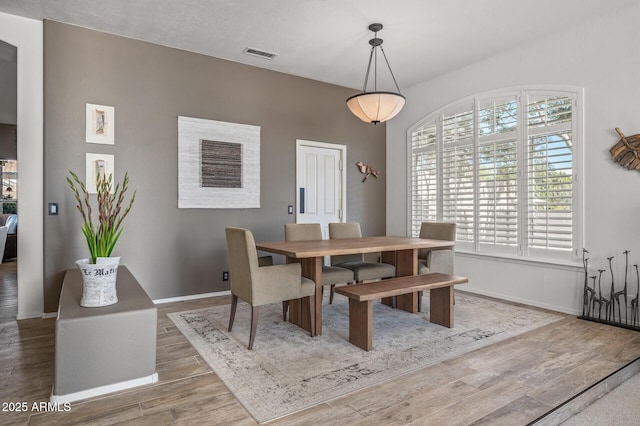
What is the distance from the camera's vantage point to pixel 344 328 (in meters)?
3.37

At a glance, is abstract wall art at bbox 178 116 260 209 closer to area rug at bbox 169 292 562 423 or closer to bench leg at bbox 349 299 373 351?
area rug at bbox 169 292 562 423

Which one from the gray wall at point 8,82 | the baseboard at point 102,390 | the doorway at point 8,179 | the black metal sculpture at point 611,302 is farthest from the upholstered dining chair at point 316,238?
the gray wall at point 8,82

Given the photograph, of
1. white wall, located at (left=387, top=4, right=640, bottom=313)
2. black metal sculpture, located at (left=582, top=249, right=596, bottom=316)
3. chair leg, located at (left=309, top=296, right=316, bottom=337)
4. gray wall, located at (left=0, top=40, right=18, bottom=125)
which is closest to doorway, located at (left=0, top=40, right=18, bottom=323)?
gray wall, located at (left=0, top=40, right=18, bottom=125)

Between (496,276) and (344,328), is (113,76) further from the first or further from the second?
(496,276)

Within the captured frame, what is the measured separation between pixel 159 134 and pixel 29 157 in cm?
124

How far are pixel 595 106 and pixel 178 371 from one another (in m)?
4.46

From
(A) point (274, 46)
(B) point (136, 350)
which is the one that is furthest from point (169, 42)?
(B) point (136, 350)

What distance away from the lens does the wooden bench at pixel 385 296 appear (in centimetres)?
286

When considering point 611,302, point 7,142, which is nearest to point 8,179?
point 7,142

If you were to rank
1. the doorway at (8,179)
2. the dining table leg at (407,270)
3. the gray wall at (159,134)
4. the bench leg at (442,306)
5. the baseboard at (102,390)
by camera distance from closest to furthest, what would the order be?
the baseboard at (102,390) < the bench leg at (442,306) < the gray wall at (159,134) < the dining table leg at (407,270) < the doorway at (8,179)

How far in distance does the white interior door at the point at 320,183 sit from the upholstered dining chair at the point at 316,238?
1137mm

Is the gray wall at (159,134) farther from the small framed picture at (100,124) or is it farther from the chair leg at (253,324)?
the chair leg at (253,324)

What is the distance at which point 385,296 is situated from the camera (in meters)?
2.92

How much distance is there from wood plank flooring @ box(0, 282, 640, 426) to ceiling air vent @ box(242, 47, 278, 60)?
3299 millimetres
